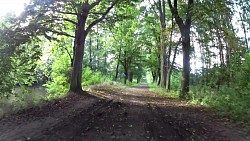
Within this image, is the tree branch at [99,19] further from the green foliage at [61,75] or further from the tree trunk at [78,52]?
the green foliage at [61,75]

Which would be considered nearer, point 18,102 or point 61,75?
point 18,102

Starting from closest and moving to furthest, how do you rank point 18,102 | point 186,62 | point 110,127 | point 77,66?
point 110,127, point 18,102, point 186,62, point 77,66

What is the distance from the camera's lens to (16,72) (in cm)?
1025

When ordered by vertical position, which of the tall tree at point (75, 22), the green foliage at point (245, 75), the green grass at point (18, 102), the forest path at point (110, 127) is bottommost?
the forest path at point (110, 127)

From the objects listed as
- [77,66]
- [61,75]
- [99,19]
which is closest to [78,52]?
[77,66]

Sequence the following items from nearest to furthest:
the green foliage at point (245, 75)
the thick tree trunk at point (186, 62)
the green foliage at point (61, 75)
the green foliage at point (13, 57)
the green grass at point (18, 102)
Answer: the green foliage at point (13, 57), the green grass at point (18, 102), the green foliage at point (245, 75), the thick tree trunk at point (186, 62), the green foliage at point (61, 75)

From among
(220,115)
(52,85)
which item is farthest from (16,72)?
(52,85)

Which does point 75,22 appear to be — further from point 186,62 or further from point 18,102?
point 186,62

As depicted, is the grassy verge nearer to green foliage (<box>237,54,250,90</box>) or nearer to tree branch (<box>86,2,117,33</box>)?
green foliage (<box>237,54,250,90</box>)

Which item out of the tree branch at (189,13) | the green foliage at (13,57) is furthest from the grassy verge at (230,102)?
the green foliage at (13,57)

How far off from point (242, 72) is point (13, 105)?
10.3m

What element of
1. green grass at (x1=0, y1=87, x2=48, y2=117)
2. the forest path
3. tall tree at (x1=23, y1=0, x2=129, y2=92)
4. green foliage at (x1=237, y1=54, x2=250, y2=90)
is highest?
tall tree at (x1=23, y1=0, x2=129, y2=92)

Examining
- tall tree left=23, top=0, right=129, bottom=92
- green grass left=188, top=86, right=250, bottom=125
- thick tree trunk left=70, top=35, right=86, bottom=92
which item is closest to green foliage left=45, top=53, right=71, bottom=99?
tall tree left=23, top=0, right=129, bottom=92

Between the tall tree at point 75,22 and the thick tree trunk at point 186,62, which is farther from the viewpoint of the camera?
the thick tree trunk at point 186,62
